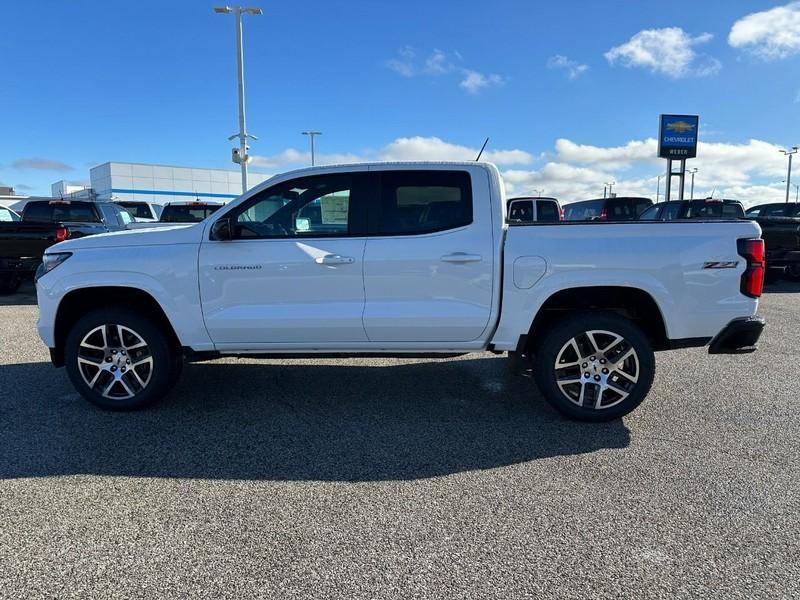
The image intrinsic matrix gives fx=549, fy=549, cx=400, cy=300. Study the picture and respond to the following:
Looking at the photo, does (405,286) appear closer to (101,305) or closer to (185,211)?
(101,305)

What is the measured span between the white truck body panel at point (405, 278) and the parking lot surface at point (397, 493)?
26.4 inches

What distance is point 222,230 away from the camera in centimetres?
416

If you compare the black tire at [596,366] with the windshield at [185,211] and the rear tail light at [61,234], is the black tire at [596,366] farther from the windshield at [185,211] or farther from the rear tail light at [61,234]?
the windshield at [185,211]

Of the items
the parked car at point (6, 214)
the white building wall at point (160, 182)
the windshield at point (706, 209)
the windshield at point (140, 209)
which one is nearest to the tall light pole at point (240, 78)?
the windshield at point (140, 209)

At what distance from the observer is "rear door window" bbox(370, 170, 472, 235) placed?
13.8 feet

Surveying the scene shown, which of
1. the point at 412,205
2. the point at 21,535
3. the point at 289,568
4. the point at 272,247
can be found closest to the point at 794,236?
the point at 412,205

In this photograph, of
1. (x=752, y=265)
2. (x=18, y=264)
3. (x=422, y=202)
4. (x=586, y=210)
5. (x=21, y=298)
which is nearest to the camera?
(x=752, y=265)

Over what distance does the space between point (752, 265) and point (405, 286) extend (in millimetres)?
2517

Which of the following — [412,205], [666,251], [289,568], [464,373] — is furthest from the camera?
[464,373]

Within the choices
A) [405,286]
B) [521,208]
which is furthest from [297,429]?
[521,208]

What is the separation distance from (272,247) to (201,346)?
982mm

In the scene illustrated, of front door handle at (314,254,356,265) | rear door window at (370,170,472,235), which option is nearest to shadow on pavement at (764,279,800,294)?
rear door window at (370,170,472,235)

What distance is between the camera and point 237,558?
255cm

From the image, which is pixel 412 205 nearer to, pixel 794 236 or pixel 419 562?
pixel 419 562
